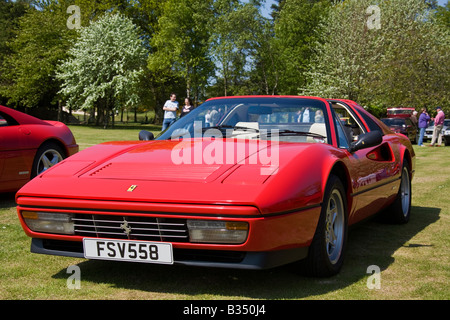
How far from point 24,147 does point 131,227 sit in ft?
12.8

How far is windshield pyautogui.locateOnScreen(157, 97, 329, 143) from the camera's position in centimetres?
416

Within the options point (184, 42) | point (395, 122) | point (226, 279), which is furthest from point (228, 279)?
point (184, 42)

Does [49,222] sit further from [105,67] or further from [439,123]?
[105,67]

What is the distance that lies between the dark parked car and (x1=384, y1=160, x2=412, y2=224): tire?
19.4 m

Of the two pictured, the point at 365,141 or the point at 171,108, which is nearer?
the point at 365,141

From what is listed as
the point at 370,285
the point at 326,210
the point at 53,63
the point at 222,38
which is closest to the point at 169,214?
the point at 326,210

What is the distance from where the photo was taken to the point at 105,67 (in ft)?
122

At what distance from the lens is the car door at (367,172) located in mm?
4082

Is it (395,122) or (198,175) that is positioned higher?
(198,175)

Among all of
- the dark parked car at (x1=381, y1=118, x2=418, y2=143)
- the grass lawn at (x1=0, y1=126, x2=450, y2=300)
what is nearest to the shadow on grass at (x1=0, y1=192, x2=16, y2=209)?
the grass lawn at (x1=0, y1=126, x2=450, y2=300)

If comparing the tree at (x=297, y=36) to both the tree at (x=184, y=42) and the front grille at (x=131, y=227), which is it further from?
the front grille at (x=131, y=227)

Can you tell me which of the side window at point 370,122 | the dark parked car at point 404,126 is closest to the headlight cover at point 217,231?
the side window at point 370,122

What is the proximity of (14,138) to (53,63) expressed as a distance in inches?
1464

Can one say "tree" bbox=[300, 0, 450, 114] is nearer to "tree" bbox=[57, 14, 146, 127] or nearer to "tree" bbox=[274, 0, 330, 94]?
"tree" bbox=[274, 0, 330, 94]
